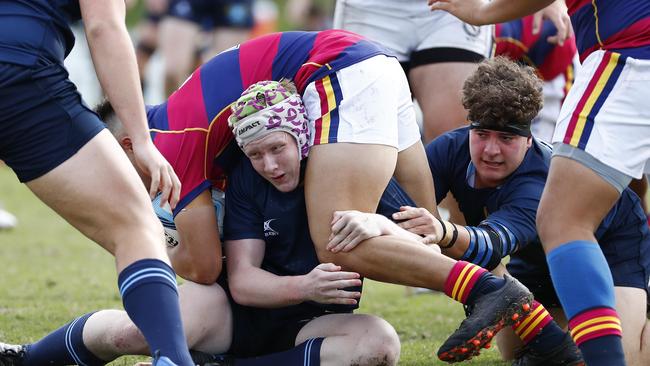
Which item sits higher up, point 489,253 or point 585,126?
point 585,126

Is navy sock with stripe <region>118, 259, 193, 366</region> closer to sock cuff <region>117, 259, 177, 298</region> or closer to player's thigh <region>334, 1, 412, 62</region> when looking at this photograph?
sock cuff <region>117, 259, 177, 298</region>

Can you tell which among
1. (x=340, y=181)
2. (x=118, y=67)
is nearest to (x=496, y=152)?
(x=340, y=181)

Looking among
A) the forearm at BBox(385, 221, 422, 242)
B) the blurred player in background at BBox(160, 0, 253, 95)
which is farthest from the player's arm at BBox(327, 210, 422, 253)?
the blurred player in background at BBox(160, 0, 253, 95)

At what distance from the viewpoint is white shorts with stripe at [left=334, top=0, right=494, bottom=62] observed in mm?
4996

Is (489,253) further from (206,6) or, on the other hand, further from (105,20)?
(206,6)

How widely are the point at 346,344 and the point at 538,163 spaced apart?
102cm

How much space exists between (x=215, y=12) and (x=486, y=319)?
7.44 metres

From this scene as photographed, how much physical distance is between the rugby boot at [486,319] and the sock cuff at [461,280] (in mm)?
58

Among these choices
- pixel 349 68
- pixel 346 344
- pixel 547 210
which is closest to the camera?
pixel 547 210

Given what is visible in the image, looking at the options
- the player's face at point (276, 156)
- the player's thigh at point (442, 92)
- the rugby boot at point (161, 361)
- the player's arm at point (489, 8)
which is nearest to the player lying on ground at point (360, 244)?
the player's face at point (276, 156)

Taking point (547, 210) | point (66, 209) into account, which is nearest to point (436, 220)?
point (547, 210)

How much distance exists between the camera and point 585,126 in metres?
3.00

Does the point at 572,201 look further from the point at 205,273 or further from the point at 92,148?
the point at 205,273

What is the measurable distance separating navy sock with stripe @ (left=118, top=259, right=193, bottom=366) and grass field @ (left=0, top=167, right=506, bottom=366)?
4.17 feet
